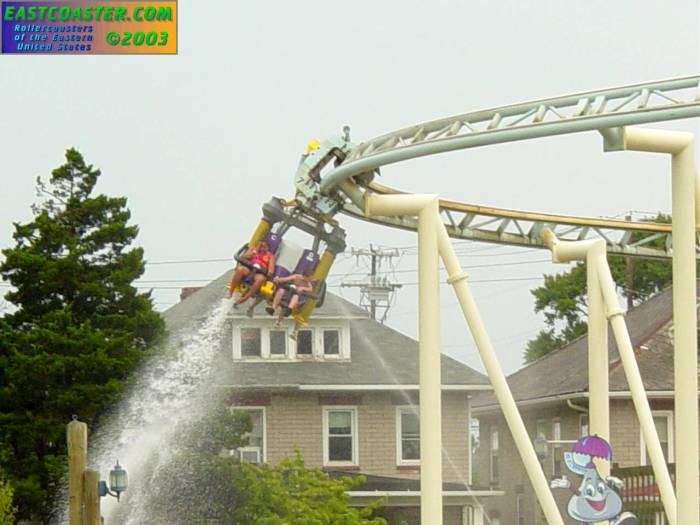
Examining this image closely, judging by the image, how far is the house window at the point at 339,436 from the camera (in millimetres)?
41594

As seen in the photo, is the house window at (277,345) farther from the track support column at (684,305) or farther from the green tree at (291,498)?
the track support column at (684,305)

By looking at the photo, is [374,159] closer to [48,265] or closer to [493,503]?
[48,265]

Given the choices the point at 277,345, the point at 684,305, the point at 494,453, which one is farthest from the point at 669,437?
the point at 684,305

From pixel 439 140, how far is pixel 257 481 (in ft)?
40.2

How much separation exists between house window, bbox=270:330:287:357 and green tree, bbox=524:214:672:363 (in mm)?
21239

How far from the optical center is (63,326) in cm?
3403

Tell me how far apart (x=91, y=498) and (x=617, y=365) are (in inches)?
882

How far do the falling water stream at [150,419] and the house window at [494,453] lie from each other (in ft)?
40.8

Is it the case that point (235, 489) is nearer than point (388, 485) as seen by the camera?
Yes

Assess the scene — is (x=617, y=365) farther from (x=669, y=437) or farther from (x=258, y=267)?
(x=258, y=267)

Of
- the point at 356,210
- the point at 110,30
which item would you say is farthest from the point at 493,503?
the point at 356,210

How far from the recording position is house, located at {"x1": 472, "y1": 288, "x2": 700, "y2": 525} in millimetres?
41000

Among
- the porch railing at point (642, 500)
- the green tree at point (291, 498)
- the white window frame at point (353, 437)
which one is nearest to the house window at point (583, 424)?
the white window frame at point (353, 437)

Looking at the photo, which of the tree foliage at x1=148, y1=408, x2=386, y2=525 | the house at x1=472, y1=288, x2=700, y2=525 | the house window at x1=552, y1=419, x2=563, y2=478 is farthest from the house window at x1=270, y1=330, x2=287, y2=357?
the tree foliage at x1=148, y1=408, x2=386, y2=525
